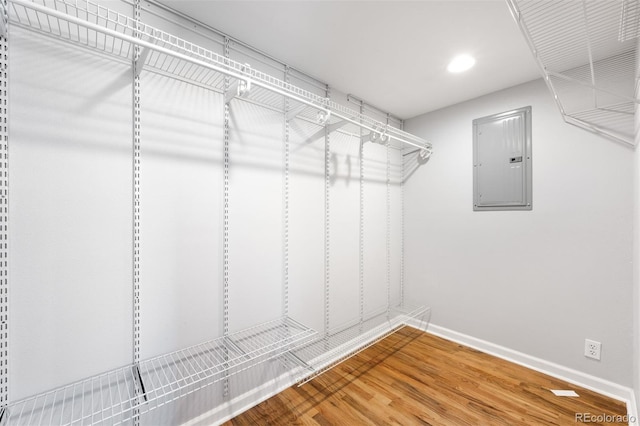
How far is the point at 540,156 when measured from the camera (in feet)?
6.68

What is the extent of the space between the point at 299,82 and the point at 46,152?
1.50 meters

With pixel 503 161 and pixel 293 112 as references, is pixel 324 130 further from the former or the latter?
pixel 503 161

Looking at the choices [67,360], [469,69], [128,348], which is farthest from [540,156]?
[67,360]

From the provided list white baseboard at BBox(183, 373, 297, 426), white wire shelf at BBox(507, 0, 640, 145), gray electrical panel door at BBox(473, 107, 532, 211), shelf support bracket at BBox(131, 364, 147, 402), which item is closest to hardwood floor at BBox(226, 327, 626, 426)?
white baseboard at BBox(183, 373, 297, 426)

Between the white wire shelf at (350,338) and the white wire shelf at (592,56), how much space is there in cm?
203

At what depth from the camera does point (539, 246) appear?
6.72 feet

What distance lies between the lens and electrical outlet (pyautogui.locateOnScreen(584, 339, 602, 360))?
1786 millimetres

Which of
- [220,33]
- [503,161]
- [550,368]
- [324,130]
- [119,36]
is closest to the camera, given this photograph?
[119,36]

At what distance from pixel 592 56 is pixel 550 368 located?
2.18m

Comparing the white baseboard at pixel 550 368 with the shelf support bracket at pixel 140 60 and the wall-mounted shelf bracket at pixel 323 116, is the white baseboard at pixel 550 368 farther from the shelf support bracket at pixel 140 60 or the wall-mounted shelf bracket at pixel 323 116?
the shelf support bracket at pixel 140 60

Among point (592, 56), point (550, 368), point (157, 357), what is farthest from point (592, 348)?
point (157, 357)

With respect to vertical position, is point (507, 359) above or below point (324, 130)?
below

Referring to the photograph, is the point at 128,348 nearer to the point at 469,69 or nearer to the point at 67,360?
the point at 67,360

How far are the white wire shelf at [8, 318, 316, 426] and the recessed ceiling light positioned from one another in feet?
7.12
